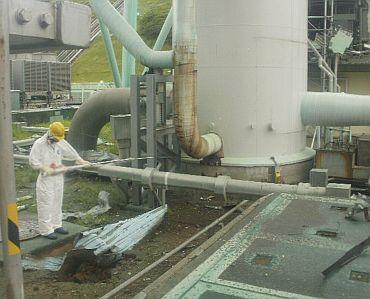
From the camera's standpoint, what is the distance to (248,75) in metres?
9.12

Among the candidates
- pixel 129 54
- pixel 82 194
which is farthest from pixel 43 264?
pixel 129 54

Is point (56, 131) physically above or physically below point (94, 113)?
below

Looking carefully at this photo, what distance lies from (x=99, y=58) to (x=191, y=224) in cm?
3320

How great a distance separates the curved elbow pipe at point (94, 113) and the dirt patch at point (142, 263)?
2222 mm

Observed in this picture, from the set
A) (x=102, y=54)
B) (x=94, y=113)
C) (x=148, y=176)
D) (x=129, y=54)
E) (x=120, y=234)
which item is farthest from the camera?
(x=102, y=54)

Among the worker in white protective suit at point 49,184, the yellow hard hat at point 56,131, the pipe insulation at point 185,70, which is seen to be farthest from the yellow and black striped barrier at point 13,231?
the pipe insulation at point 185,70

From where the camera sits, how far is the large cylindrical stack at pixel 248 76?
29.8 feet

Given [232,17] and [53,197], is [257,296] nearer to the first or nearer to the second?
[53,197]

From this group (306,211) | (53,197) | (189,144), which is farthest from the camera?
(189,144)

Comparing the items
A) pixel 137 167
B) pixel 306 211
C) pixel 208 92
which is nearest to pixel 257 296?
pixel 306 211

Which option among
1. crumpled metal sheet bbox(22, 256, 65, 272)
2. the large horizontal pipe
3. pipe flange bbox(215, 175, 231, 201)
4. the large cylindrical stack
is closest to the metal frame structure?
the large horizontal pipe

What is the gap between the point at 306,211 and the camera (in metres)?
4.02

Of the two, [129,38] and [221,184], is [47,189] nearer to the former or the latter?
[221,184]

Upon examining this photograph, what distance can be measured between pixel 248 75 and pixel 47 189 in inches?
179
